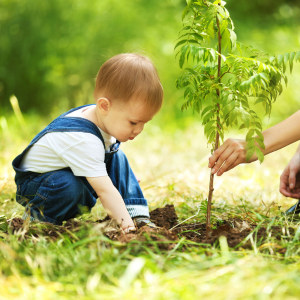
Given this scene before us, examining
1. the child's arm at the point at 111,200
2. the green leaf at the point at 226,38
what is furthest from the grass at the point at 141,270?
the green leaf at the point at 226,38

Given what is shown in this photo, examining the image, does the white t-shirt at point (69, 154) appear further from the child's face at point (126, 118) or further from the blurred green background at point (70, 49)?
the blurred green background at point (70, 49)

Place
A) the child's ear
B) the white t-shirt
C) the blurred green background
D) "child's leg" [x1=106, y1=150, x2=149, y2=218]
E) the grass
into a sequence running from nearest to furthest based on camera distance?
the grass, the white t-shirt, the child's ear, "child's leg" [x1=106, y1=150, x2=149, y2=218], the blurred green background

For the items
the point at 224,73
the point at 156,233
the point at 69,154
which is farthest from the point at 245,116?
the point at 69,154

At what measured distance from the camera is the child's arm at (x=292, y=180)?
205 centimetres

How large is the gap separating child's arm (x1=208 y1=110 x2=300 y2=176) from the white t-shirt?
1.81ft

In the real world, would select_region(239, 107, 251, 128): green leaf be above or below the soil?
above

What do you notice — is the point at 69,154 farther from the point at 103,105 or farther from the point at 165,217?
the point at 165,217

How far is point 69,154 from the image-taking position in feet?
5.61

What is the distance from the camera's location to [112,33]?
5.77 metres

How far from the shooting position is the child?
66.7 inches

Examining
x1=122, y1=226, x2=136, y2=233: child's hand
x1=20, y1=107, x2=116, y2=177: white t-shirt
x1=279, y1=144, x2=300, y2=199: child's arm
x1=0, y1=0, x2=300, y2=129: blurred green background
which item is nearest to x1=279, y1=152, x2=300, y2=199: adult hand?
x1=279, y1=144, x2=300, y2=199: child's arm

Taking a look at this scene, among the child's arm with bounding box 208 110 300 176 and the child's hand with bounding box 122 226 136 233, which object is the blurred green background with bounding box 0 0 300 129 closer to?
the child's arm with bounding box 208 110 300 176

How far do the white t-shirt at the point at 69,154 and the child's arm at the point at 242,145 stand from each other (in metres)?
0.55

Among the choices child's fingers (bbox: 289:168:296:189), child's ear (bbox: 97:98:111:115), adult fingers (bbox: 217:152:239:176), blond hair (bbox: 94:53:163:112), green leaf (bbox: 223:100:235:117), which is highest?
blond hair (bbox: 94:53:163:112)
